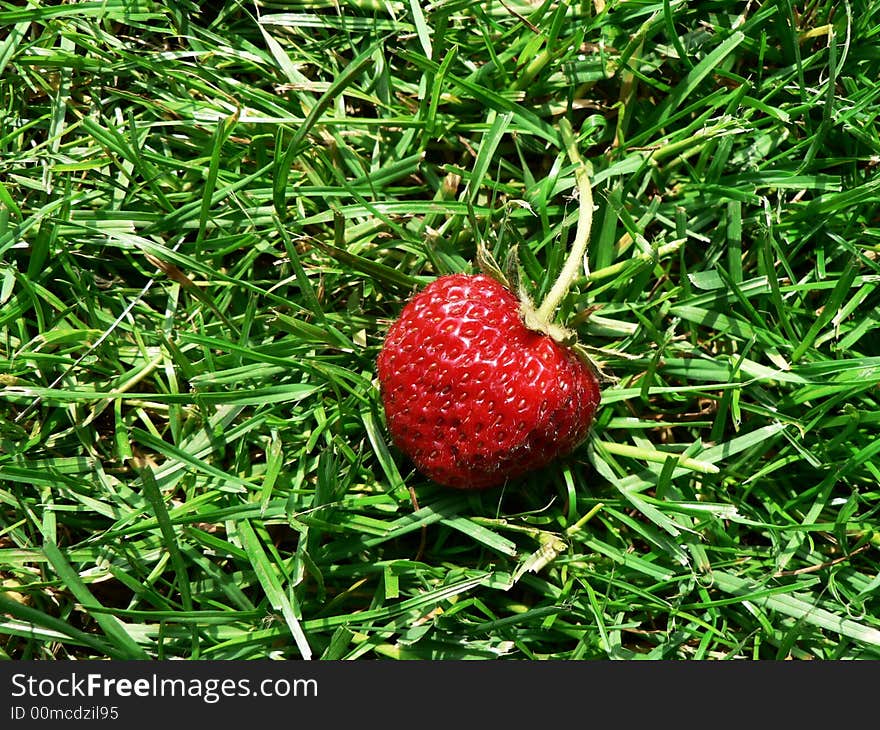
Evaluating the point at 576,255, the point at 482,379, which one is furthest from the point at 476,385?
the point at 576,255

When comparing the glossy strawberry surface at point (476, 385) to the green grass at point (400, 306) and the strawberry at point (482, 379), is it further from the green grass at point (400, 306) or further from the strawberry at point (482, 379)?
the green grass at point (400, 306)

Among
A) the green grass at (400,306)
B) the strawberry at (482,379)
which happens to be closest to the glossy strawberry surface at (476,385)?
the strawberry at (482,379)

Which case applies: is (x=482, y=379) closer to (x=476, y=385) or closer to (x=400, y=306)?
(x=476, y=385)

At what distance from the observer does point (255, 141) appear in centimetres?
202

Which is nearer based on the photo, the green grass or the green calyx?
the green calyx

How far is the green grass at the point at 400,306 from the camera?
1.88m

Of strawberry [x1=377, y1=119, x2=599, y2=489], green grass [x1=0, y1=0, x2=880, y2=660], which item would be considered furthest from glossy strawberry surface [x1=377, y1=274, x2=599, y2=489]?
green grass [x1=0, y1=0, x2=880, y2=660]

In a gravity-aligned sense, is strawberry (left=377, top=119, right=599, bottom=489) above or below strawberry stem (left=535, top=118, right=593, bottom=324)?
below

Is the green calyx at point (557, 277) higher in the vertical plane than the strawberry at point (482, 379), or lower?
higher

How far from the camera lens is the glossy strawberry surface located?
1.70 m

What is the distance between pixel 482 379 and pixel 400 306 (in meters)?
0.39

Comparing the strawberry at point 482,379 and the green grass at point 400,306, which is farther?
the green grass at point 400,306

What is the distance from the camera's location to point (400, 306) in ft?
6.61

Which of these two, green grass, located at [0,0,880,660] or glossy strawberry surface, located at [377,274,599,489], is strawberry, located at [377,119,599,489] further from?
green grass, located at [0,0,880,660]
